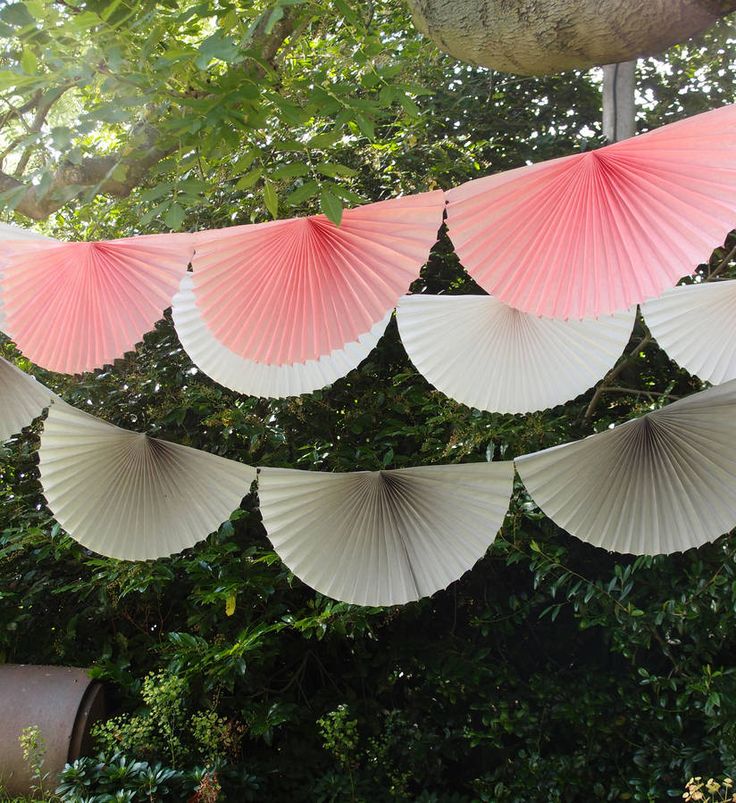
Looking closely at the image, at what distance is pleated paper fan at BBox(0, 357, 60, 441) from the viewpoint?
1.59 m

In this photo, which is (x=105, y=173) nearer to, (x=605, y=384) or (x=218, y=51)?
(x=218, y=51)

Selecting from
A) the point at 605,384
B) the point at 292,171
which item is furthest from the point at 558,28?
the point at 605,384

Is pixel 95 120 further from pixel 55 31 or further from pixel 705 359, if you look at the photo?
pixel 705 359

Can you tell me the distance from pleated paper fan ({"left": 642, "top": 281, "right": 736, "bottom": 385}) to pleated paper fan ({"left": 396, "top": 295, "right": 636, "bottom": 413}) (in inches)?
3.4

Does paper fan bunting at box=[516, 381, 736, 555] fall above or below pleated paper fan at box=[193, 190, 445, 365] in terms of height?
below

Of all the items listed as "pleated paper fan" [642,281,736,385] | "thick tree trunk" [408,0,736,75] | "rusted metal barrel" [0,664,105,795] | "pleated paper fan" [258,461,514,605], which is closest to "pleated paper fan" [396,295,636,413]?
"pleated paper fan" [642,281,736,385]

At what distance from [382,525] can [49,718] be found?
163cm

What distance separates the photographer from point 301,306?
4.06 ft

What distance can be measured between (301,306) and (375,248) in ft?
0.44

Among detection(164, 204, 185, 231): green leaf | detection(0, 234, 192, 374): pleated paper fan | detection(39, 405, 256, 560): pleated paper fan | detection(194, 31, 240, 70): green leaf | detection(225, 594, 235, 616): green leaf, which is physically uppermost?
detection(194, 31, 240, 70): green leaf

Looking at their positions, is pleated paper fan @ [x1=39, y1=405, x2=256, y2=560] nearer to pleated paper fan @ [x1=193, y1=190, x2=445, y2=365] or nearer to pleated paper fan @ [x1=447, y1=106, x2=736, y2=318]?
pleated paper fan @ [x1=193, y1=190, x2=445, y2=365]

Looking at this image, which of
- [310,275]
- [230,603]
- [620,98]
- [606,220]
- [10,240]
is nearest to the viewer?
[606,220]

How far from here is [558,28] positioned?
1.50 metres

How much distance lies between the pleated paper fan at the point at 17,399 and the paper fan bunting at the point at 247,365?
27 centimetres
